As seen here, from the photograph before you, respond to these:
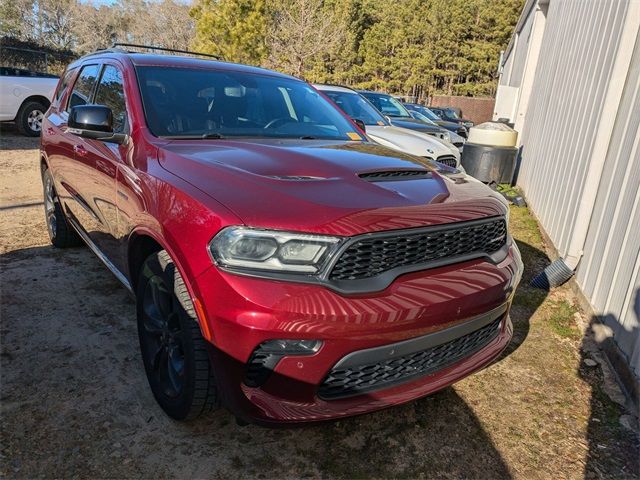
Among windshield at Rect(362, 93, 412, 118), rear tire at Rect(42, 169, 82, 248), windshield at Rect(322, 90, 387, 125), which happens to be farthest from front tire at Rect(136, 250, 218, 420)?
windshield at Rect(362, 93, 412, 118)

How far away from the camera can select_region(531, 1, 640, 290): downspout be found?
13.0 ft

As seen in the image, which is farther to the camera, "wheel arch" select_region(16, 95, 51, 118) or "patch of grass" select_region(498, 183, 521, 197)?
"wheel arch" select_region(16, 95, 51, 118)

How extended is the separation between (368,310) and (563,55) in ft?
21.1

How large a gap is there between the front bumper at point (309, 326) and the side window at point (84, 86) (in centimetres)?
263

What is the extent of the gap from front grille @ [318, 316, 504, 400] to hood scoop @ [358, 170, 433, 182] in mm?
822

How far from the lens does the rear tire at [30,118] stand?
11383 millimetres

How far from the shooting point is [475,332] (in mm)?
2391

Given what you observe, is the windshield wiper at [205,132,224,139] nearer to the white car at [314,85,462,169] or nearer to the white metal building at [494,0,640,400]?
the white metal building at [494,0,640,400]

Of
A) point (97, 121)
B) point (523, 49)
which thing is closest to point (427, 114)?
point (523, 49)

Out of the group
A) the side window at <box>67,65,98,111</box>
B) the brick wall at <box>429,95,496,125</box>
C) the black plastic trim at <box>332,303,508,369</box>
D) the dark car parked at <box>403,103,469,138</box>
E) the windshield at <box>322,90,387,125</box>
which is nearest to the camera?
the black plastic trim at <box>332,303,508,369</box>

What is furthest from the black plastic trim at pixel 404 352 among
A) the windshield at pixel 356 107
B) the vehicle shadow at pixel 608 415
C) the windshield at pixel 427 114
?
the windshield at pixel 427 114

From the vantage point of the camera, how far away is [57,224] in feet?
14.8

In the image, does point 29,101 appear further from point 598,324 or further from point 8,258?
point 598,324

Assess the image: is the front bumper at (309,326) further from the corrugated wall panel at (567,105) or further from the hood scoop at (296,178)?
the corrugated wall panel at (567,105)
